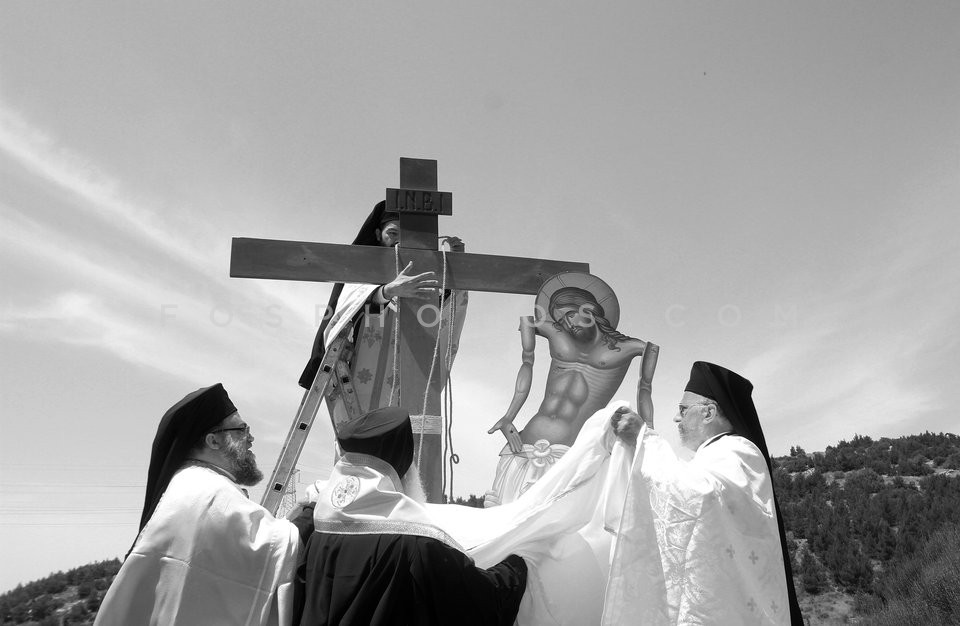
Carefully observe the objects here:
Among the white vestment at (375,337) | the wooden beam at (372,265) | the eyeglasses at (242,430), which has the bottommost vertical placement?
the eyeglasses at (242,430)

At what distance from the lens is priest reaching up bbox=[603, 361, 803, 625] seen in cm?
304

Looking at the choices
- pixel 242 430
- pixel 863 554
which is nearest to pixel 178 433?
pixel 242 430

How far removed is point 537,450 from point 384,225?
86.4 inches

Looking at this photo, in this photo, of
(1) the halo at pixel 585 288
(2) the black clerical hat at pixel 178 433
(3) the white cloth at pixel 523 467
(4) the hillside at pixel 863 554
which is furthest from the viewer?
(4) the hillside at pixel 863 554

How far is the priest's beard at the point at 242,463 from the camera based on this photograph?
3287mm

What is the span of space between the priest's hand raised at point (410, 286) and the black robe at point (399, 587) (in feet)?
9.12

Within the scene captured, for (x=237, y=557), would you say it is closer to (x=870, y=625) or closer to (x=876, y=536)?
(x=870, y=625)

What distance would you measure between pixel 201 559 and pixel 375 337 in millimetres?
3281

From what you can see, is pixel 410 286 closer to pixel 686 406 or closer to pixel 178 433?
pixel 686 406

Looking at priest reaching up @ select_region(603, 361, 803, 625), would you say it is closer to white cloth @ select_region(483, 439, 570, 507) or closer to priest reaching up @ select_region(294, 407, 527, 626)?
priest reaching up @ select_region(294, 407, 527, 626)

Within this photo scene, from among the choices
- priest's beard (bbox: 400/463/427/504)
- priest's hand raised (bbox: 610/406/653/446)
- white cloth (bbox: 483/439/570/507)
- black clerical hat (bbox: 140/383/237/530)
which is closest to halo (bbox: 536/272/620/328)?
white cloth (bbox: 483/439/570/507)

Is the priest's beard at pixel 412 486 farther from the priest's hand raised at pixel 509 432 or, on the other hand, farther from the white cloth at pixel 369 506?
the priest's hand raised at pixel 509 432

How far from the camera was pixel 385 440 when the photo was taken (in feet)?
9.93

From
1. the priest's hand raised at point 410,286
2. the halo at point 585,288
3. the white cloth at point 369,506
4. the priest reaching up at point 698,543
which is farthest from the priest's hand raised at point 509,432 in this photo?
the white cloth at point 369,506
